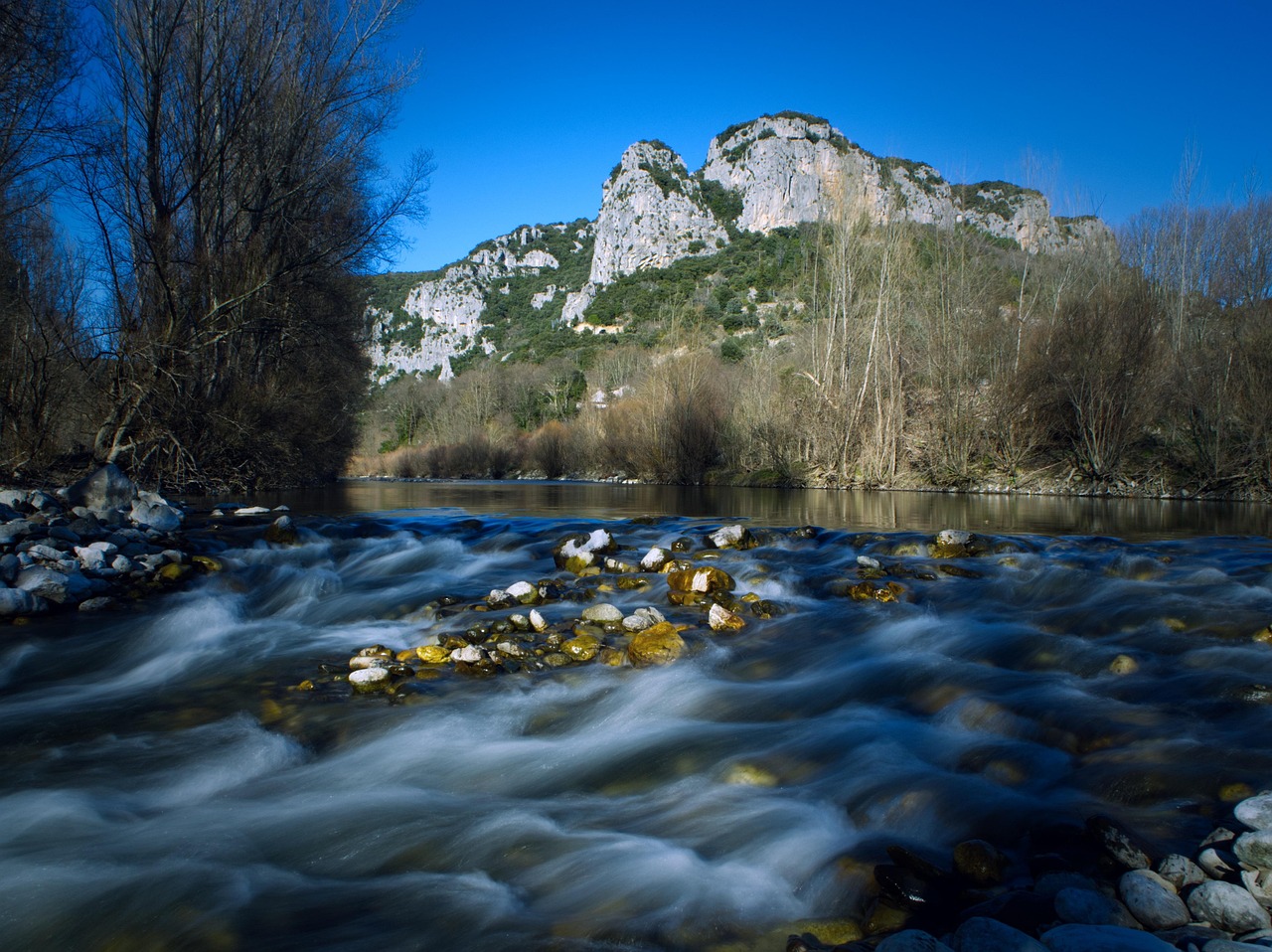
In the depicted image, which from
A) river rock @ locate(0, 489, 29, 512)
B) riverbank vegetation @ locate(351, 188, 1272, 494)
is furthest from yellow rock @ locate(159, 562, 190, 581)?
riverbank vegetation @ locate(351, 188, 1272, 494)

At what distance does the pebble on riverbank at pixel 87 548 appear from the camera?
5766 millimetres

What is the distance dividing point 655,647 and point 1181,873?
115 inches

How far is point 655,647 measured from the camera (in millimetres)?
4574

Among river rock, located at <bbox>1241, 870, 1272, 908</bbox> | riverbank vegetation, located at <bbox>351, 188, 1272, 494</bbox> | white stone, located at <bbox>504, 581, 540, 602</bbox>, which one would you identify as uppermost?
riverbank vegetation, located at <bbox>351, 188, 1272, 494</bbox>

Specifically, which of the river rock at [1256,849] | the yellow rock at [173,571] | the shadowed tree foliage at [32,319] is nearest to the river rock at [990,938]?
the river rock at [1256,849]

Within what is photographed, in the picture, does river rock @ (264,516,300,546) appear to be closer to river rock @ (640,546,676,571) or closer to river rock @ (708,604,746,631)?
river rock @ (640,546,676,571)

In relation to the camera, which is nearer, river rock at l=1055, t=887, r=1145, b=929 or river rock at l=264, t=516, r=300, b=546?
river rock at l=1055, t=887, r=1145, b=929

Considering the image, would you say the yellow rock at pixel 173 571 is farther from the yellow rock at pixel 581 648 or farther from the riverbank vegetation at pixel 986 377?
the riverbank vegetation at pixel 986 377

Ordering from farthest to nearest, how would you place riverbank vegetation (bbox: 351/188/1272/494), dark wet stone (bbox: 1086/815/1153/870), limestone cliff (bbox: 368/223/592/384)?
limestone cliff (bbox: 368/223/592/384), riverbank vegetation (bbox: 351/188/1272/494), dark wet stone (bbox: 1086/815/1153/870)

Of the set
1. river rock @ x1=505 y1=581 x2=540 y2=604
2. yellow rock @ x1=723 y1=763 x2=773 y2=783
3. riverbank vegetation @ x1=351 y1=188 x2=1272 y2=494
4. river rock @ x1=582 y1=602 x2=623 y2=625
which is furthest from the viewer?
riverbank vegetation @ x1=351 y1=188 x2=1272 y2=494

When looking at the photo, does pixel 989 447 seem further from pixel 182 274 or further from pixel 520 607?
pixel 182 274

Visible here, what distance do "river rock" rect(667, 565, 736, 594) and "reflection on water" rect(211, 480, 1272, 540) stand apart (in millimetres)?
4706

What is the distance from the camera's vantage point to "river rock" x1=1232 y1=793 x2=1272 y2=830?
84.2 inches

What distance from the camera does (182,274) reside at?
13148 mm
